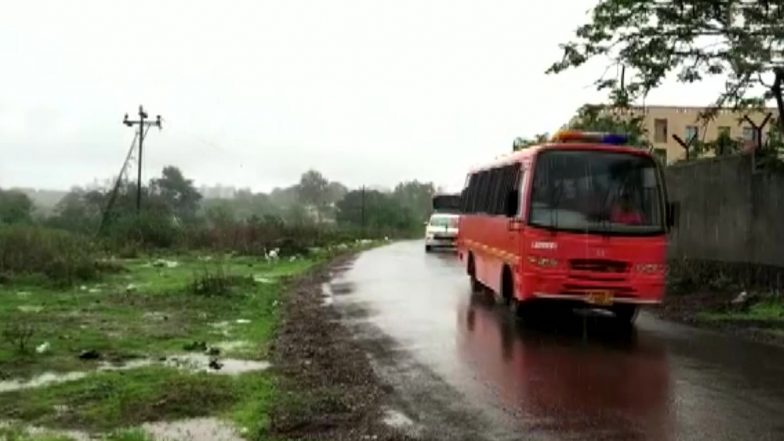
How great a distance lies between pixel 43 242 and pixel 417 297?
10294 mm

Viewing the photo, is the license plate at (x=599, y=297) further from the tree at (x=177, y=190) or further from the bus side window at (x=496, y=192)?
the tree at (x=177, y=190)

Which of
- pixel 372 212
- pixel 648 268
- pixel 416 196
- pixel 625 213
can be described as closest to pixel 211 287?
pixel 625 213

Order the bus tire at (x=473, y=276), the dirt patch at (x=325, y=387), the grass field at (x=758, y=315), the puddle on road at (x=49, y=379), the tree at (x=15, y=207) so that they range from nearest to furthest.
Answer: the dirt patch at (x=325, y=387), the puddle on road at (x=49, y=379), the grass field at (x=758, y=315), the bus tire at (x=473, y=276), the tree at (x=15, y=207)

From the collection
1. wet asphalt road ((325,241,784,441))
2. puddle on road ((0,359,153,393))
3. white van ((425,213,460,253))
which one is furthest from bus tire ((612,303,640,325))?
white van ((425,213,460,253))

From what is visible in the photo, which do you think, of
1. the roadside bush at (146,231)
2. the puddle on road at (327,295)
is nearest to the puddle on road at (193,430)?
the puddle on road at (327,295)

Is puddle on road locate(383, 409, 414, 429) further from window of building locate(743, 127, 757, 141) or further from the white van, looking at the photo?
the white van

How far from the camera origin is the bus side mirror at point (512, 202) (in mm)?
14516

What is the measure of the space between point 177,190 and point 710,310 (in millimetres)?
47662

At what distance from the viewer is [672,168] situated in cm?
2238

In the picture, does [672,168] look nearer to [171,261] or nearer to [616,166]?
[616,166]

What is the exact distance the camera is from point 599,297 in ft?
44.6

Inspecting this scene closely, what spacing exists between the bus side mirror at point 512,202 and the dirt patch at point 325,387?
329cm

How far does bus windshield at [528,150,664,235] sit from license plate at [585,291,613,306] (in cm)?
91

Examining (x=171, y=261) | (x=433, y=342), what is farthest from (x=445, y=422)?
(x=171, y=261)
